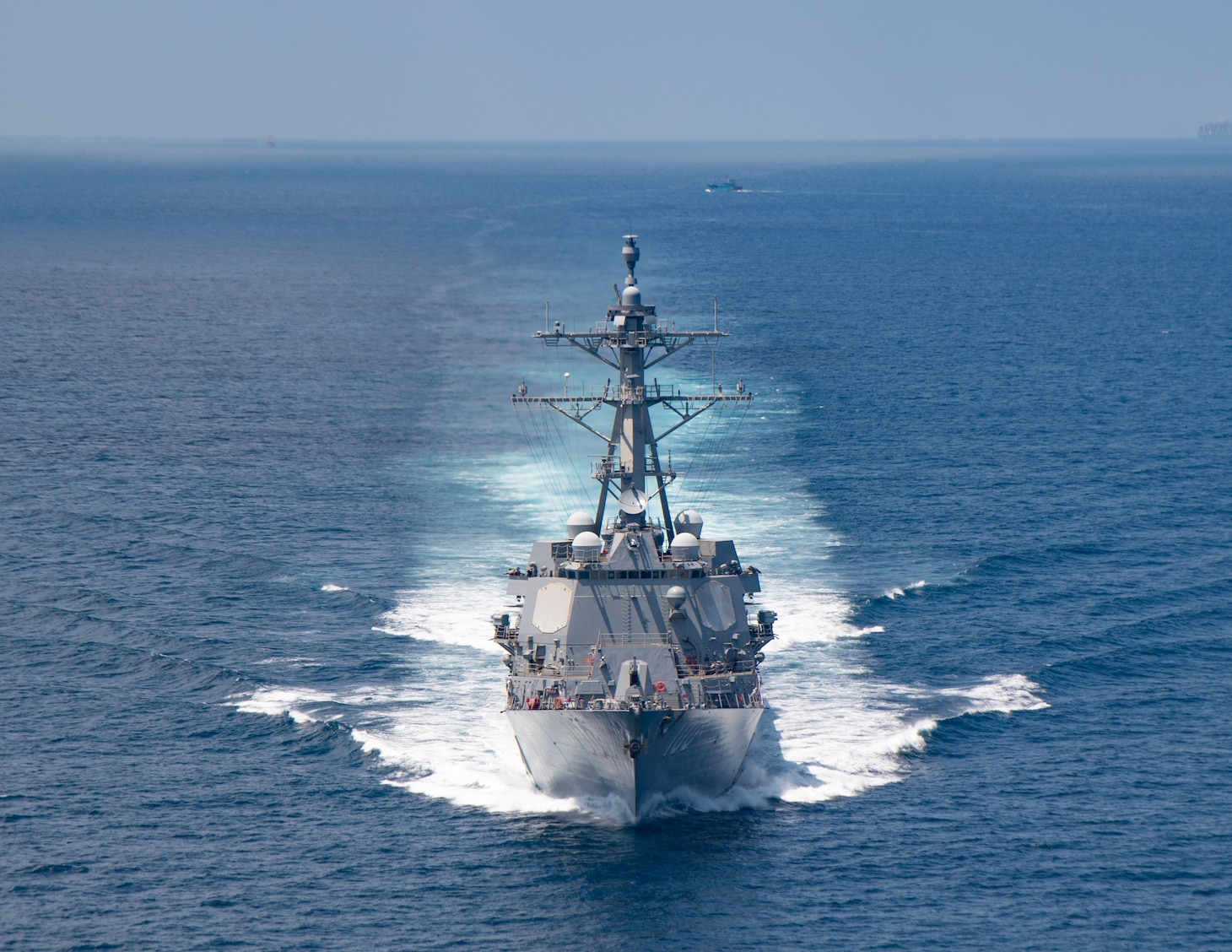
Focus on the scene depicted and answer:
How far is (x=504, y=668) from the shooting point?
67.6 m

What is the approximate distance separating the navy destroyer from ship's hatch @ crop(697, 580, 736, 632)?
64mm

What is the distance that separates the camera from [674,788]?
55.4m

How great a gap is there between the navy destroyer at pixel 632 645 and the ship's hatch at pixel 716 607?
6cm

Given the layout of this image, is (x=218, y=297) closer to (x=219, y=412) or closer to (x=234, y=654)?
(x=219, y=412)

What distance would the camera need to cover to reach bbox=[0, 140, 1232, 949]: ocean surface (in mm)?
48656

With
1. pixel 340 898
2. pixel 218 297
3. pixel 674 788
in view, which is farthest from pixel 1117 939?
pixel 218 297

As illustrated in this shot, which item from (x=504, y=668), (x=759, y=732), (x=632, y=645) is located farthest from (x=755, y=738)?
(x=504, y=668)

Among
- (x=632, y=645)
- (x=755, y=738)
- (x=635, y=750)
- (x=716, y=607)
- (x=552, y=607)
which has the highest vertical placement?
(x=716, y=607)

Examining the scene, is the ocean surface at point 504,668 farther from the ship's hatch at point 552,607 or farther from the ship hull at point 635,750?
the ship's hatch at point 552,607

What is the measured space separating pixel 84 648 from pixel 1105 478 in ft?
188

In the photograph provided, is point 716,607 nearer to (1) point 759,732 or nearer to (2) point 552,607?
(1) point 759,732

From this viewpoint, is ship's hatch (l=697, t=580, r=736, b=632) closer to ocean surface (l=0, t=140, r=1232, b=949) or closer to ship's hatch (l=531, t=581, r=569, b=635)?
ship's hatch (l=531, t=581, r=569, b=635)

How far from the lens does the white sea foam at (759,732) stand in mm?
56781

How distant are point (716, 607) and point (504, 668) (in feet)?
39.1
